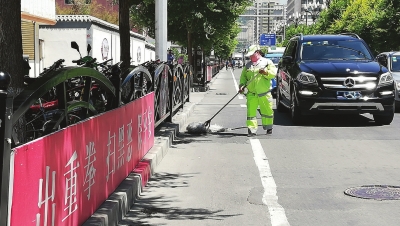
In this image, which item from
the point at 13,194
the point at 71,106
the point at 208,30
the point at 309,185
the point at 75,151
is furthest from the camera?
the point at 208,30

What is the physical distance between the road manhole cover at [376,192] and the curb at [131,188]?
7.50ft

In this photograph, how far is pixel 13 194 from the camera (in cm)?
369

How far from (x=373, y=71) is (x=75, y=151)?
34.4 ft

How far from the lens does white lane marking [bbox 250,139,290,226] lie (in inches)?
255

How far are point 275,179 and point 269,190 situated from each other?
716 mm

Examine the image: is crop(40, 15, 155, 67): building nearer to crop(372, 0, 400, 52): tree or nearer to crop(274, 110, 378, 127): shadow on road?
crop(372, 0, 400, 52): tree

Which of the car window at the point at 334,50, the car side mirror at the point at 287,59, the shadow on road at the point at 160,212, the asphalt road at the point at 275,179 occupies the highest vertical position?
the car window at the point at 334,50

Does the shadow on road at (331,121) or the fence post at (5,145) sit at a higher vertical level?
the fence post at (5,145)

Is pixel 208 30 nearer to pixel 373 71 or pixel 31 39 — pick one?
pixel 31 39

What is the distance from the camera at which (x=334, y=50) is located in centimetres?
1564

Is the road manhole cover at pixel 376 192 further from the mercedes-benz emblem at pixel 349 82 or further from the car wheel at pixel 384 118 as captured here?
the car wheel at pixel 384 118

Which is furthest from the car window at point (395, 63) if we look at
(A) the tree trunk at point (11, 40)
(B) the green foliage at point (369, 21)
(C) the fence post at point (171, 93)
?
(B) the green foliage at point (369, 21)

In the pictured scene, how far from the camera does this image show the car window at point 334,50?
15.5 m

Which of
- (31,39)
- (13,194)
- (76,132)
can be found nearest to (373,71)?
(76,132)
